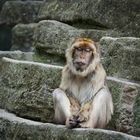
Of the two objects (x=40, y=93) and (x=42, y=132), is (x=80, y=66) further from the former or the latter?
(x=40, y=93)

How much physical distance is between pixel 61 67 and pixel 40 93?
553 millimetres

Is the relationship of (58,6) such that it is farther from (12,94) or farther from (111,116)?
(111,116)

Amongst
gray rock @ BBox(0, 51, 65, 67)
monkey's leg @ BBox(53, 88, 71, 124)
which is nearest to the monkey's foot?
monkey's leg @ BBox(53, 88, 71, 124)

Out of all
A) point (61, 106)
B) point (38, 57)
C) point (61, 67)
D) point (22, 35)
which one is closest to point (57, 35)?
point (38, 57)

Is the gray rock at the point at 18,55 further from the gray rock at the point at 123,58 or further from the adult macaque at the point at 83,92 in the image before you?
the adult macaque at the point at 83,92

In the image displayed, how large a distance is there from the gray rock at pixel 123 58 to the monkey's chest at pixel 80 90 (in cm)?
147

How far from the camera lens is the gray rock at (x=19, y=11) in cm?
1816

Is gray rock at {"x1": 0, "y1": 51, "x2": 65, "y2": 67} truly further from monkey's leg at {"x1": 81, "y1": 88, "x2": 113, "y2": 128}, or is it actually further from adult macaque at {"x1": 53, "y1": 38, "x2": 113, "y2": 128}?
monkey's leg at {"x1": 81, "y1": 88, "x2": 113, "y2": 128}

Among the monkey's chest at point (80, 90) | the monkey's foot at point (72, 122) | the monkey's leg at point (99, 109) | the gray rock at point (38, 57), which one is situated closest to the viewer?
the monkey's foot at point (72, 122)

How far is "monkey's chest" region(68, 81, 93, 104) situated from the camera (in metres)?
8.70

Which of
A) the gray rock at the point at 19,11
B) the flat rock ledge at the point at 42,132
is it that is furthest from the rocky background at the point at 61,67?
the gray rock at the point at 19,11

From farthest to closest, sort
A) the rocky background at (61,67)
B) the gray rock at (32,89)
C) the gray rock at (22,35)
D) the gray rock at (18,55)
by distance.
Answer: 1. the gray rock at (22,35)
2. the gray rock at (18,55)
3. the gray rock at (32,89)
4. the rocky background at (61,67)

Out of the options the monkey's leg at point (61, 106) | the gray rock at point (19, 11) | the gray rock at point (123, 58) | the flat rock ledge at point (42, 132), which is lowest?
the flat rock ledge at point (42, 132)

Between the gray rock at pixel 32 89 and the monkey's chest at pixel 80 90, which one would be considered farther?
the gray rock at pixel 32 89
